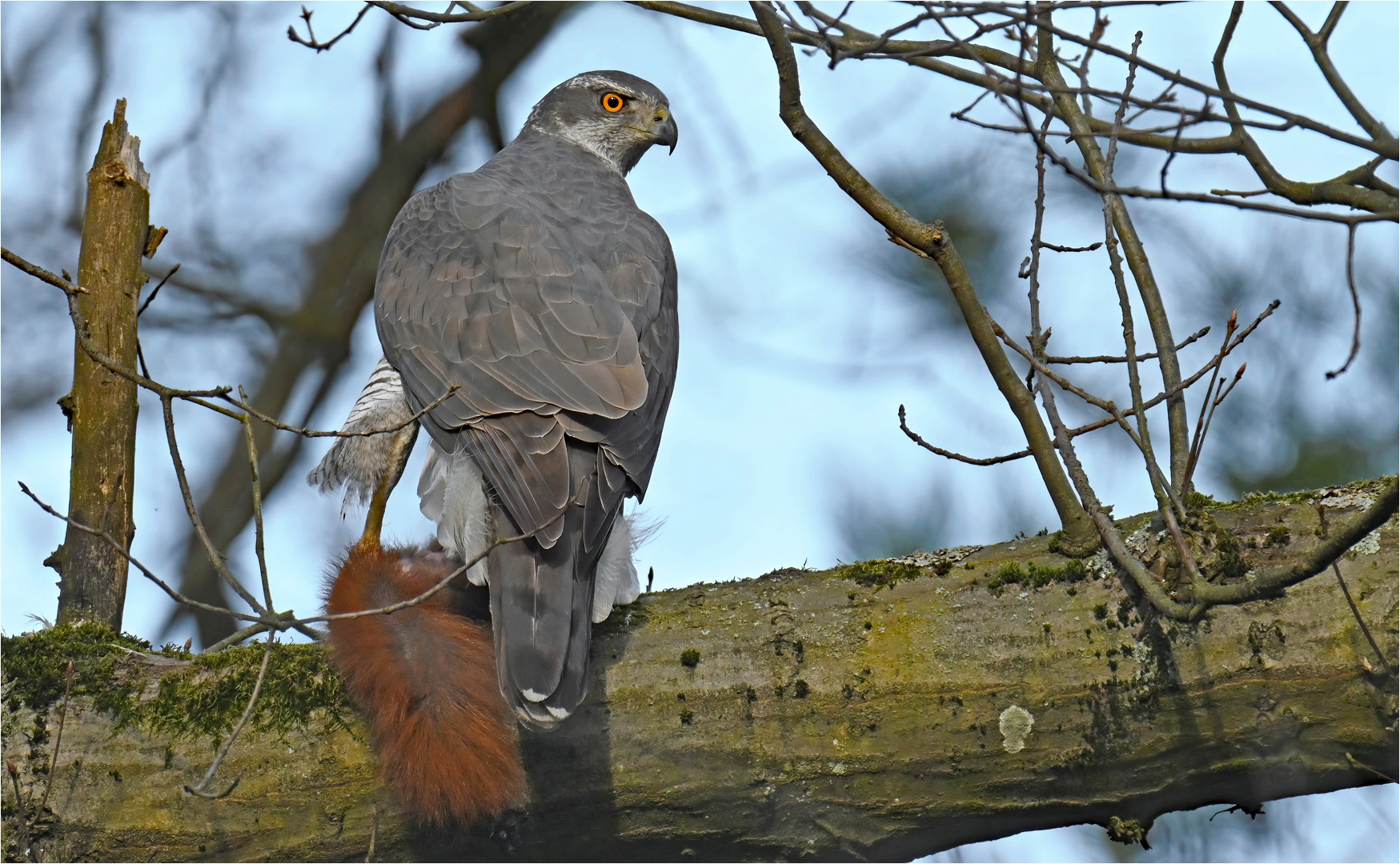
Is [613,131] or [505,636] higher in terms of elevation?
[613,131]

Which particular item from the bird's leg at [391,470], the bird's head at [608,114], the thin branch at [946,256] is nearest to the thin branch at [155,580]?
the bird's leg at [391,470]

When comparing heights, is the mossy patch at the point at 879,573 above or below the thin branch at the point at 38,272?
below

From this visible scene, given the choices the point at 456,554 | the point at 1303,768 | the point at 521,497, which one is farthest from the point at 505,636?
the point at 1303,768

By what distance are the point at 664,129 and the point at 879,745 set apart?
146 inches

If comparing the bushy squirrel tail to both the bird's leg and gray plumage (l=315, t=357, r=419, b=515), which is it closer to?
the bird's leg

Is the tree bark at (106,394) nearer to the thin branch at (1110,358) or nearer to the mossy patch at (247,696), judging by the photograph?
the mossy patch at (247,696)

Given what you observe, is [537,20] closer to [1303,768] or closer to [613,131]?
[613,131]

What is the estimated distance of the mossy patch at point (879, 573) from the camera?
9.89 feet

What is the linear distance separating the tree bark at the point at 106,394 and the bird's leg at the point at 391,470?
0.79 metres

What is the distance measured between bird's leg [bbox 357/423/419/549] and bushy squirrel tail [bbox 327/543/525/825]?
0.59 meters

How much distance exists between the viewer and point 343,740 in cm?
280

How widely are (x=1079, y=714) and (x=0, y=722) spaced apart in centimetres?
255

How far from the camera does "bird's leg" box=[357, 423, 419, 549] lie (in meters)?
3.85

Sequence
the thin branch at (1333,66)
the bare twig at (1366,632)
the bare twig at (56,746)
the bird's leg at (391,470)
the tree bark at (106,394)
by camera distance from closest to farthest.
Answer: the thin branch at (1333,66) < the bare twig at (1366,632) < the bare twig at (56,746) < the tree bark at (106,394) < the bird's leg at (391,470)
